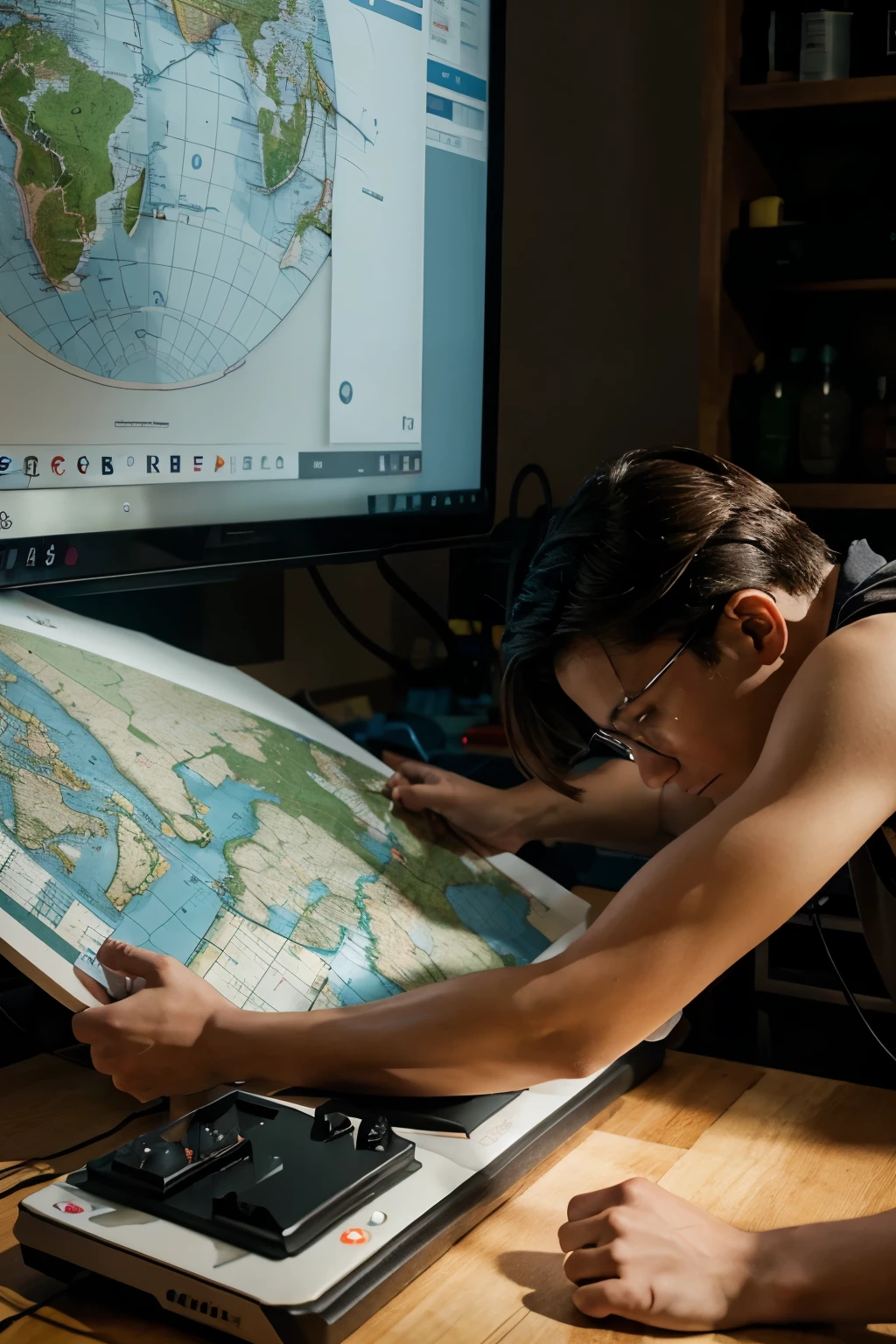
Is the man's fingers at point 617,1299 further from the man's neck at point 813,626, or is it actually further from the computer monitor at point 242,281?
the computer monitor at point 242,281

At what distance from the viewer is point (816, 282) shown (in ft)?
5.69

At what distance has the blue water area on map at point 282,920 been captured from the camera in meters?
0.80

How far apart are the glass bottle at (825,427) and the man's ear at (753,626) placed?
1.10m

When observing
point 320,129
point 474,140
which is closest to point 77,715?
point 320,129

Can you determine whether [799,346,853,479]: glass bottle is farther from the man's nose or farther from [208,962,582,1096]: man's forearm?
[208,962,582,1096]: man's forearm

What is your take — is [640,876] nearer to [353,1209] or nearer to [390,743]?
[353,1209]

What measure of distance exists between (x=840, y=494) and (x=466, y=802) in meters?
0.86

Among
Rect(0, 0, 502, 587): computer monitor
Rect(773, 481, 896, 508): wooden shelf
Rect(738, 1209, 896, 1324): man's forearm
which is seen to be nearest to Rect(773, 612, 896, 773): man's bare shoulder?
Rect(738, 1209, 896, 1324): man's forearm

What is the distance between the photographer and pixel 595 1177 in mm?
729

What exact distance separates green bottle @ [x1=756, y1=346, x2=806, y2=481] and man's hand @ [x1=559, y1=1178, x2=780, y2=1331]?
1280 mm

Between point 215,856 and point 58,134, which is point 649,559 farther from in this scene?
point 58,134

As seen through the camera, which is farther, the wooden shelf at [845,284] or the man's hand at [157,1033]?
the wooden shelf at [845,284]

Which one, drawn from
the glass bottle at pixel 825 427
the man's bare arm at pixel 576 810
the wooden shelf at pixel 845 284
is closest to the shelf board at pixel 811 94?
the wooden shelf at pixel 845 284

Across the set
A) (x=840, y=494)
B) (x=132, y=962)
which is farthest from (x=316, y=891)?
(x=840, y=494)
